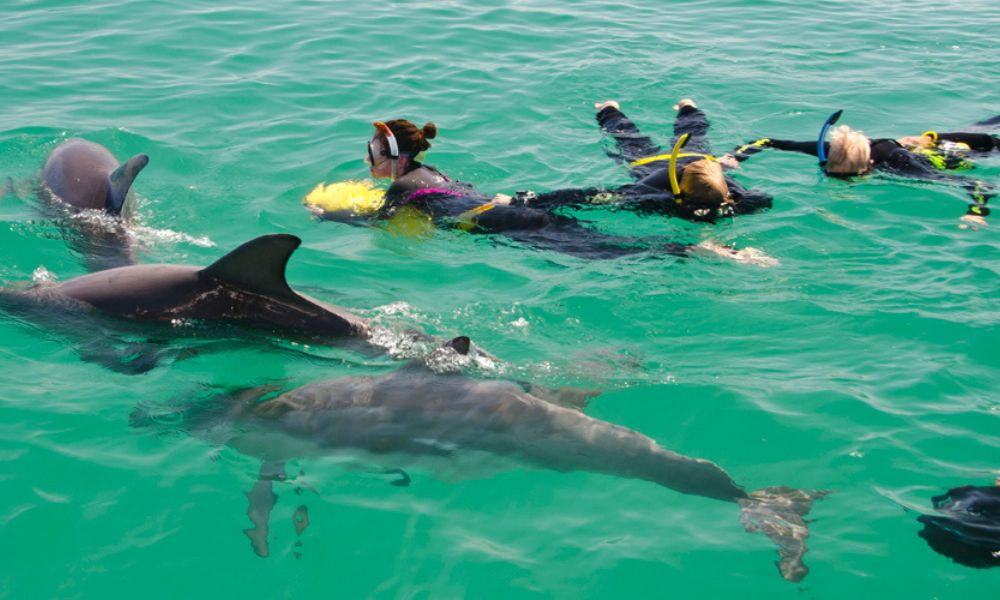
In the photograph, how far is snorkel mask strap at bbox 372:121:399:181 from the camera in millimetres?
9359

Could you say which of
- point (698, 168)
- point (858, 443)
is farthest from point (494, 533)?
point (698, 168)

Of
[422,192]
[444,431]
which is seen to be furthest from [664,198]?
[444,431]

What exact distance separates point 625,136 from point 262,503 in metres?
7.75

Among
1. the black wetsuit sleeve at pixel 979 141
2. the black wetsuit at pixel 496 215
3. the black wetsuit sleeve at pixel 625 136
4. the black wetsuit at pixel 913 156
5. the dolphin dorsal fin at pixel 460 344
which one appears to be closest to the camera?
the dolphin dorsal fin at pixel 460 344

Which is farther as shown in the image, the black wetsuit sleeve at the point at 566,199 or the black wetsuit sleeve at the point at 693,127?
the black wetsuit sleeve at the point at 693,127

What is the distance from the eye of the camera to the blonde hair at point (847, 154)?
411 inches

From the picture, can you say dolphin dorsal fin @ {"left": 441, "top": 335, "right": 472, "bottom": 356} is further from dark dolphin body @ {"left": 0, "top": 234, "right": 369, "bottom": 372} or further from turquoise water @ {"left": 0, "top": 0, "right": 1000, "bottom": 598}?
dark dolphin body @ {"left": 0, "top": 234, "right": 369, "bottom": 372}

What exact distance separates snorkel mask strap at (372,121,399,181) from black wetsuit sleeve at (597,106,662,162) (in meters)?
3.16

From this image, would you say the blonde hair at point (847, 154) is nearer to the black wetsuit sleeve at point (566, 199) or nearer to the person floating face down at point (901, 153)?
the person floating face down at point (901, 153)

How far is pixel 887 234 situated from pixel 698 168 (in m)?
2.24

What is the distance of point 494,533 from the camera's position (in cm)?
565

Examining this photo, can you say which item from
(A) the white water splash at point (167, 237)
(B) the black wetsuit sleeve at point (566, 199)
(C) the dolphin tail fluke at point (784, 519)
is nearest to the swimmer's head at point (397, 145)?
(B) the black wetsuit sleeve at point (566, 199)

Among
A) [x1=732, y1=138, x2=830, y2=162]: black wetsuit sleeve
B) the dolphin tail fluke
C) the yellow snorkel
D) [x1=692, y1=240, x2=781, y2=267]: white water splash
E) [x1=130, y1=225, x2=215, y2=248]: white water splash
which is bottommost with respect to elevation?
the dolphin tail fluke

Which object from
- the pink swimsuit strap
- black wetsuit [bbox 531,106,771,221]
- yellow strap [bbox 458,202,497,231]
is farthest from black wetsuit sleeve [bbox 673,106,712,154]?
the pink swimsuit strap
